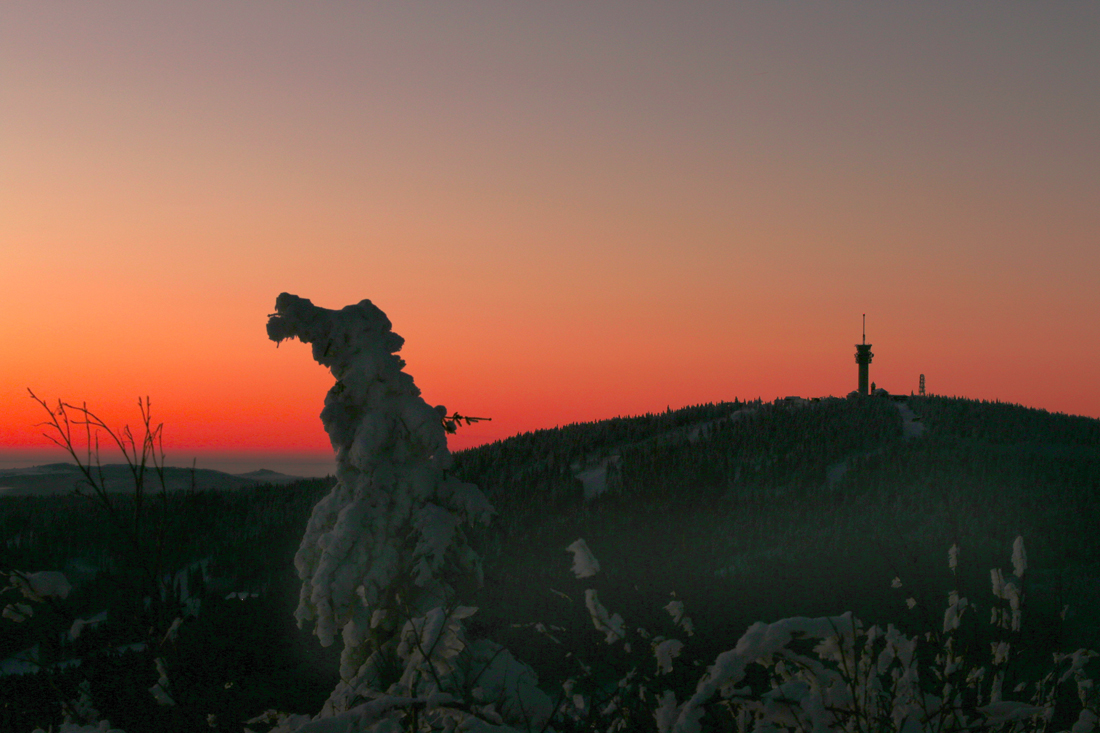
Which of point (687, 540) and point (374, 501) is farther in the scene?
point (687, 540)

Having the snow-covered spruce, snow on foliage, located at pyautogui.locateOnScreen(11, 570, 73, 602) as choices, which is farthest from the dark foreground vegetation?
the snow-covered spruce

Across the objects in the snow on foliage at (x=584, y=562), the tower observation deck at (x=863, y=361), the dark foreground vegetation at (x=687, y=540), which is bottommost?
the dark foreground vegetation at (x=687, y=540)

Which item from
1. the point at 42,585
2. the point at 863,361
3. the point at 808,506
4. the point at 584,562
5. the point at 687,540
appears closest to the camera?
the point at 42,585

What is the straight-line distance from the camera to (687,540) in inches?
608

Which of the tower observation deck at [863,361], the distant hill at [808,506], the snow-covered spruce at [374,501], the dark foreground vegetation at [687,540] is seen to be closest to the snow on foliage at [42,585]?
the dark foreground vegetation at [687,540]

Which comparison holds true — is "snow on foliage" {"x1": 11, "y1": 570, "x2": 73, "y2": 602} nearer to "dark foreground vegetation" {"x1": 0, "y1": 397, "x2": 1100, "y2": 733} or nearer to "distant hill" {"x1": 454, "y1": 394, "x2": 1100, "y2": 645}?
"dark foreground vegetation" {"x1": 0, "y1": 397, "x2": 1100, "y2": 733}

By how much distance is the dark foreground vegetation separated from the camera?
10.7 meters

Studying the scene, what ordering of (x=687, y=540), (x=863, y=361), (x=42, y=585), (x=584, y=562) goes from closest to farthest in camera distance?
1. (x=42, y=585)
2. (x=584, y=562)
3. (x=687, y=540)
4. (x=863, y=361)

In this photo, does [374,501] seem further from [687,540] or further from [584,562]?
[687,540]

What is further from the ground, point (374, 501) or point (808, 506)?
point (374, 501)

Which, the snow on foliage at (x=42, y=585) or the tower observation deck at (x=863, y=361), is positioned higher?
the tower observation deck at (x=863, y=361)

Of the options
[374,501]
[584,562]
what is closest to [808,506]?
[374,501]

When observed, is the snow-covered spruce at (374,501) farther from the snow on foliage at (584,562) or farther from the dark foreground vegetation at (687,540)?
the snow on foliage at (584,562)

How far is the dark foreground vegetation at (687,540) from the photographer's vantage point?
1069 cm
